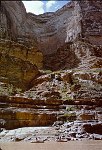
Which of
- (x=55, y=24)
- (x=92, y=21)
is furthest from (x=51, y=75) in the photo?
(x=55, y=24)

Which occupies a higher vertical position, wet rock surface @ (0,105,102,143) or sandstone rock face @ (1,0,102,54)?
sandstone rock face @ (1,0,102,54)

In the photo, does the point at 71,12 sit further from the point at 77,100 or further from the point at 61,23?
the point at 77,100

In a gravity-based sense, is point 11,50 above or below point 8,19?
below

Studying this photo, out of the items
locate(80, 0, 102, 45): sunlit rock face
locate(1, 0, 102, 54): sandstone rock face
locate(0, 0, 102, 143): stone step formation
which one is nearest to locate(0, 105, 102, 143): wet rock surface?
locate(0, 0, 102, 143): stone step formation

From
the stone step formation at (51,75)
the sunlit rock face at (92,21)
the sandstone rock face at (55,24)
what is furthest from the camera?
the sandstone rock face at (55,24)

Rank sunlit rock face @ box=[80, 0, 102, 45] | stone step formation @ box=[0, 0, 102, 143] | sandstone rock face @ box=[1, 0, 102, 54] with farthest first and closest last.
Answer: sandstone rock face @ box=[1, 0, 102, 54]
sunlit rock face @ box=[80, 0, 102, 45]
stone step formation @ box=[0, 0, 102, 143]

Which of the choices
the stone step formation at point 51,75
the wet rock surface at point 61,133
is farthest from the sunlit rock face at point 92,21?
the wet rock surface at point 61,133

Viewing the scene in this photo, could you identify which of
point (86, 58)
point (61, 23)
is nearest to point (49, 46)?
point (61, 23)

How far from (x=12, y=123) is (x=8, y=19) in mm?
26449

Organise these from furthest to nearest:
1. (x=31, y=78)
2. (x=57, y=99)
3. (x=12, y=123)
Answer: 1. (x=31, y=78)
2. (x=57, y=99)
3. (x=12, y=123)

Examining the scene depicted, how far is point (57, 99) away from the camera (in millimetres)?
23141

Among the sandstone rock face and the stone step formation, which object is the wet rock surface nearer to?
the stone step formation

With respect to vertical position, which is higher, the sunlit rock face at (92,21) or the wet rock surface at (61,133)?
the sunlit rock face at (92,21)

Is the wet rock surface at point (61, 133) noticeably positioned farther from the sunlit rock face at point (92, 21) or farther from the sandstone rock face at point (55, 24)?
the sunlit rock face at point (92, 21)
